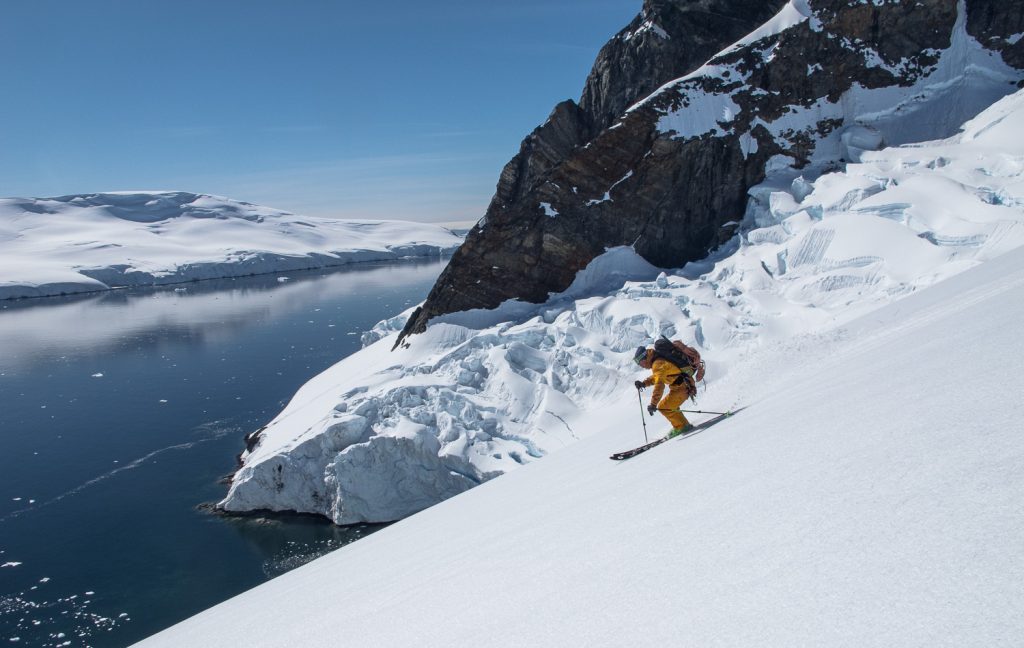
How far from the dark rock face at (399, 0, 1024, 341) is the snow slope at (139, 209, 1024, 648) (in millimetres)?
14818

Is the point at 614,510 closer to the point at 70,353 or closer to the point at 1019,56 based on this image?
the point at 1019,56

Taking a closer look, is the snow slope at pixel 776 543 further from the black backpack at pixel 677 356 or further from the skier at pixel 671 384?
the black backpack at pixel 677 356

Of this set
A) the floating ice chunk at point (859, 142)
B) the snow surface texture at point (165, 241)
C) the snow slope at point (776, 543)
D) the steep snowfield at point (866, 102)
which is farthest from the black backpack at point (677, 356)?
the snow surface texture at point (165, 241)

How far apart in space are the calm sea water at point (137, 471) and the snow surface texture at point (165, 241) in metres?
44.1

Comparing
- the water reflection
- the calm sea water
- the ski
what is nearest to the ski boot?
the ski

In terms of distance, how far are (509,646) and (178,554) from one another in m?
14.5

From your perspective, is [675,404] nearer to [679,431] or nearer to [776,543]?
[679,431]

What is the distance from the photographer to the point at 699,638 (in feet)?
5.50

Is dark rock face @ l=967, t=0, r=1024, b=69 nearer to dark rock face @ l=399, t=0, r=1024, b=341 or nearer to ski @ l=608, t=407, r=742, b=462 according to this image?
dark rock face @ l=399, t=0, r=1024, b=341

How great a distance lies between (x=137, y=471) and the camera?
1766 cm

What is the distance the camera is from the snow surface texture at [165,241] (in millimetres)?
80856

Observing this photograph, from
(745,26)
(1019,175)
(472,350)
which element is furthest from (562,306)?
(745,26)

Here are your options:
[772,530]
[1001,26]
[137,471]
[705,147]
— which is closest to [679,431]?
[772,530]

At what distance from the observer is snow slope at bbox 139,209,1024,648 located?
1.55m
